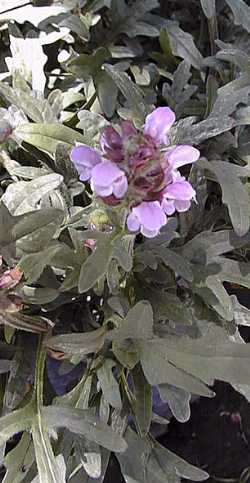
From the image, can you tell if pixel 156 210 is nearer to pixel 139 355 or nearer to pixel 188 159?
pixel 188 159

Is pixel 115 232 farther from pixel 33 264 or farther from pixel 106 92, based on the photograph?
pixel 106 92

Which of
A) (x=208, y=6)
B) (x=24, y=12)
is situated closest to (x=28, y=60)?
(x=24, y=12)

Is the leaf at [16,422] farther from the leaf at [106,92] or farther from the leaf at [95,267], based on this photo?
the leaf at [106,92]

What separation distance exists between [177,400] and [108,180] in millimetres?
262

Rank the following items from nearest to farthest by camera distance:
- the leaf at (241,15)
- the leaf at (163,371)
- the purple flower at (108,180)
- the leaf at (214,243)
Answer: the purple flower at (108,180), the leaf at (163,371), the leaf at (214,243), the leaf at (241,15)

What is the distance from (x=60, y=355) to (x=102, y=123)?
0.69 feet

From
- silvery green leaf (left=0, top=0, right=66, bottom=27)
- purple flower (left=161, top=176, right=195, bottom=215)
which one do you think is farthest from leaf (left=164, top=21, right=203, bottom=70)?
purple flower (left=161, top=176, right=195, bottom=215)

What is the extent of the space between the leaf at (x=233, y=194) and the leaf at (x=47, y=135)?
124 millimetres

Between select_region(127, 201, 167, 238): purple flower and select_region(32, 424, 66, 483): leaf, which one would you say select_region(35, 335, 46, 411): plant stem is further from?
select_region(127, 201, 167, 238): purple flower

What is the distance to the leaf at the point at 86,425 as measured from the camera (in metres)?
0.60

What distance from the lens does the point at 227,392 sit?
1.09 m

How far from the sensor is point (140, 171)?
1.56 feet

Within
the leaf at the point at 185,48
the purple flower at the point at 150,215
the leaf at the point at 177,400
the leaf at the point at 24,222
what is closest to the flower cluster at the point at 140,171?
the purple flower at the point at 150,215

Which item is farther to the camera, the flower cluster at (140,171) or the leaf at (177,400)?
the leaf at (177,400)
